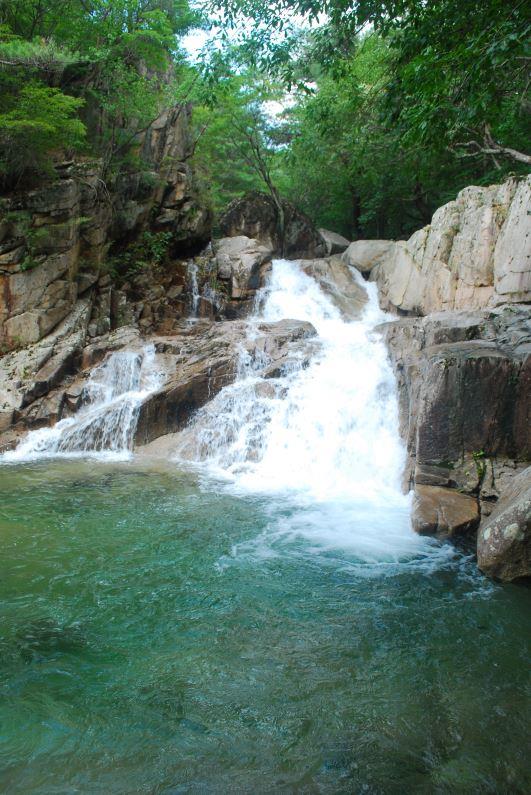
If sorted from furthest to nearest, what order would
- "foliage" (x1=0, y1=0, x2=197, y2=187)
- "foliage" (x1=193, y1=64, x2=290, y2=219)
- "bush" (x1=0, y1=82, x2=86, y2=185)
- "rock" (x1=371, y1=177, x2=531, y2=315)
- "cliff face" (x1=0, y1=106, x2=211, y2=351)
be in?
1. "foliage" (x1=193, y1=64, x2=290, y2=219)
2. "cliff face" (x1=0, y1=106, x2=211, y2=351)
3. "foliage" (x1=0, y1=0, x2=197, y2=187)
4. "bush" (x1=0, y1=82, x2=86, y2=185)
5. "rock" (x1=371, y1=177, x2=531, y2=315)

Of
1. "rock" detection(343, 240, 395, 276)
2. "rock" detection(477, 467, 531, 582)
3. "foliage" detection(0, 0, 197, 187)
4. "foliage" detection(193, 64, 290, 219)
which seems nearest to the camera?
"rock" detection(477, 467, 531, 582)

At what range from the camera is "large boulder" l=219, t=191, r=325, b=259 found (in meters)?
21.5

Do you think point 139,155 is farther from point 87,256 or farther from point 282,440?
point 282,440

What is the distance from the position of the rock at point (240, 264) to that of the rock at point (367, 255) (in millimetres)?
3129

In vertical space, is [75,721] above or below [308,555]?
below

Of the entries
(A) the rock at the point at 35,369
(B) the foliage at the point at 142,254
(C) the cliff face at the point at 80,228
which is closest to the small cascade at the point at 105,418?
(A) the rock at the point at 35,369

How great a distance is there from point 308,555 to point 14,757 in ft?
11.8

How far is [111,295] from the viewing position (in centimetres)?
1529

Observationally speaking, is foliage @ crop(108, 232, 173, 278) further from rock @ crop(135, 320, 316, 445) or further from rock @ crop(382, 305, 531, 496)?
rock @ crop(382, 305, 531, 496)

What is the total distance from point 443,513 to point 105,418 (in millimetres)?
7282

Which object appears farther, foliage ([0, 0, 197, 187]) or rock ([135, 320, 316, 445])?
foliage ([0, 0, 197, 187])

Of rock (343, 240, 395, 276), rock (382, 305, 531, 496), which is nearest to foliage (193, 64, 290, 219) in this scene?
rock (343, 240, 395, 276)

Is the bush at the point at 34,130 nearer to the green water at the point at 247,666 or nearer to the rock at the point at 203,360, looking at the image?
the rock at the point at 203,360

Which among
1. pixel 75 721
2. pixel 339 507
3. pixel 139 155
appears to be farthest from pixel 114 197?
pixel 75 721
